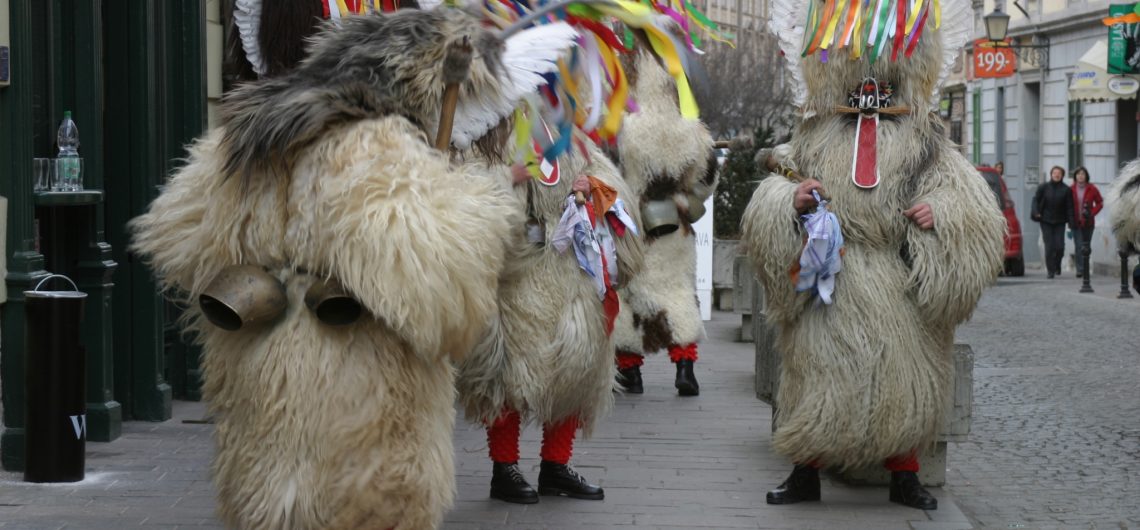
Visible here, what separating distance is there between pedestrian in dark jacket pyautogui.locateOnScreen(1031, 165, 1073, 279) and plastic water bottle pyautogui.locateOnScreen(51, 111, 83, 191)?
20.3 m

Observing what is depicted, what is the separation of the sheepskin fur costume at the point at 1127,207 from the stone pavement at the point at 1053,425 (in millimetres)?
1105

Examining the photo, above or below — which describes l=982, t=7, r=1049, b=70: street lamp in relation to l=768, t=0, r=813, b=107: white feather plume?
above

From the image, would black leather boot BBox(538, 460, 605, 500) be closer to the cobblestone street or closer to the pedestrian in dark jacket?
the cobblestone street

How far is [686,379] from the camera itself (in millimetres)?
10477

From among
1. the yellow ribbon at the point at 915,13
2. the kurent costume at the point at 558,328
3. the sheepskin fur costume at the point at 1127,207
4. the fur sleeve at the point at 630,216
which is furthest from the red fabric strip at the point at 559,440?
the sheepskin fur costume at the point at 1127,207

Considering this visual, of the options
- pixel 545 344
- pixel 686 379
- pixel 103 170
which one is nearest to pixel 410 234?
pixel 545 344

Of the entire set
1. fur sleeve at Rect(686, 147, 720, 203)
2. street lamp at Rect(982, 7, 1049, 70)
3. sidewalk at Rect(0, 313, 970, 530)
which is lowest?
sidewalk at Rect(0, 313, 970, 530)

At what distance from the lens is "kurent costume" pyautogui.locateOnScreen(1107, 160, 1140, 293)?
9336mm

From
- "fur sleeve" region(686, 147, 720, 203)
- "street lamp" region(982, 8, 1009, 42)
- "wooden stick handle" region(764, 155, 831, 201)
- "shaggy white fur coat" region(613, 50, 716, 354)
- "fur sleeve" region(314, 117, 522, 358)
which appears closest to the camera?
"fur sleeve" region(314, 117, 522, 358)

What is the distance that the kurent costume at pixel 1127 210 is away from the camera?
9.34 meters

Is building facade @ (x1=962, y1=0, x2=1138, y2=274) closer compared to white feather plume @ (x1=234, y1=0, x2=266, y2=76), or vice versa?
white feather plume @ (x1=234, y1=0, x2=266, y2=76)

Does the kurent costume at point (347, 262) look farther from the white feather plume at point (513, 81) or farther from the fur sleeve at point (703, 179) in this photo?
the fur sleeve at point (703, 179)

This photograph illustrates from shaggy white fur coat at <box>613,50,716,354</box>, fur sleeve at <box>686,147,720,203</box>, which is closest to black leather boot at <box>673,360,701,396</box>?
shaggy white fur coat at <box>613,50,716,354</box>

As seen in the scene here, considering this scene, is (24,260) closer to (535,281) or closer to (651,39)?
(535,281)
